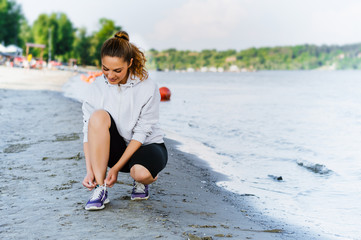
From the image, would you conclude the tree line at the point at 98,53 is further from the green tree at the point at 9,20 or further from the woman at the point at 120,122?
the woman at the point at 120,122

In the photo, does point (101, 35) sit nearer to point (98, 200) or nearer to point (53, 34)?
point (53, 34)

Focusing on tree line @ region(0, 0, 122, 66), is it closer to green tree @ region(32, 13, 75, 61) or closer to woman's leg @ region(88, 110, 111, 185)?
green tree @ region(32, 13, 75, 61)

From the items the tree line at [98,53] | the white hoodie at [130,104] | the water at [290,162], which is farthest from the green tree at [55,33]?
the white hoodie at [130,104]

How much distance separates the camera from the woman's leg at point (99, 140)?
10.2ft

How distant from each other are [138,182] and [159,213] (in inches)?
13.7

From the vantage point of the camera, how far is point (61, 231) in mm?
2836

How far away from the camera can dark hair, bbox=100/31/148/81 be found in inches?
121

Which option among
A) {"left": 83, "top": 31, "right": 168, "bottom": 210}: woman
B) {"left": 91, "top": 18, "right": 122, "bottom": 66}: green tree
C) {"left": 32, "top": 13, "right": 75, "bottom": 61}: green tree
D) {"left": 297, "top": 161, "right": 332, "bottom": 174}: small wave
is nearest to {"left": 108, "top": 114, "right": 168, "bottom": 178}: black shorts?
{"left": 83, "top": 31, "right": 168, "bottom": 210}: woman

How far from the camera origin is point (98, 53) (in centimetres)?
9425

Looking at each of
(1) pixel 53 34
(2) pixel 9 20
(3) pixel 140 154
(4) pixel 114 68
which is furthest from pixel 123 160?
(1) pixel 53 34

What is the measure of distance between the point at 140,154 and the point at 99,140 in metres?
0.35

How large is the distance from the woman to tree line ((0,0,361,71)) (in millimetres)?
65370

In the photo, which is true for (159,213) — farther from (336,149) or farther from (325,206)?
(336,149)

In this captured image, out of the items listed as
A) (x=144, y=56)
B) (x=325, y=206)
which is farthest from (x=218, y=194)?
(x=144, y=56)
